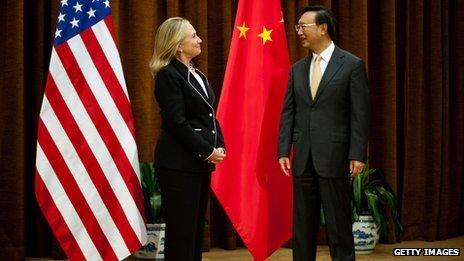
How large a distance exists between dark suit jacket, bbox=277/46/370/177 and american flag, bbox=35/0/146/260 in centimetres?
91

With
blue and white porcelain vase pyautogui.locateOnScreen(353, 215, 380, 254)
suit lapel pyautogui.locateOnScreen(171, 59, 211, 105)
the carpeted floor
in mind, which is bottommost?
the carpeted floor

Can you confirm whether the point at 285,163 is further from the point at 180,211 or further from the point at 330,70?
the point at 180,211

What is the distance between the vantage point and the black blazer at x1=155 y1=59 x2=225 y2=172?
2621mm

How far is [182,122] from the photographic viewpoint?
261 cm

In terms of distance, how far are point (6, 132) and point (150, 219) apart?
1.04 m

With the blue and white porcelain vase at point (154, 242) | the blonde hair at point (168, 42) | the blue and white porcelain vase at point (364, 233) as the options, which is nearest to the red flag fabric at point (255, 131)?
the blue and white porcelain vase at point (154, 242)

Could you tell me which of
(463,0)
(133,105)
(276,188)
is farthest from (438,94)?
(133,105)

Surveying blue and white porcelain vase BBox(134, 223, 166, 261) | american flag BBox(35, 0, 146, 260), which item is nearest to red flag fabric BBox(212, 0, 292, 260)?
blue and white porcelain vase BBox(134, 223, 166, 261)

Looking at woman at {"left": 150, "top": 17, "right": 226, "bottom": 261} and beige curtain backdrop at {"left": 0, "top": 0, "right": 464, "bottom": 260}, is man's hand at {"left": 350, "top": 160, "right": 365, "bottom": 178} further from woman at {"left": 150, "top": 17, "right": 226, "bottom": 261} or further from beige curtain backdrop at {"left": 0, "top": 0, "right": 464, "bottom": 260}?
beige curtain backdrop at {"left": 0, "top": 0, "right": 464, "bottom": 260}

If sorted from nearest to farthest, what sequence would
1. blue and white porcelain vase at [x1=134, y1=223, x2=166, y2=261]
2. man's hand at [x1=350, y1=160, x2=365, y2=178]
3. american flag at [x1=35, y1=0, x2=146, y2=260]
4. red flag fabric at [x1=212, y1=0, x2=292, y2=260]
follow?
man's hand at [x1=350, y1=160, x2=365, y2=178] → american flag at [x1=35, y1=0, x2=146, y2=260] → red flag fabric at [x1=212, y1=0, x2=292, y2=260] → blue and white porcelain vase at [x1=134, y1=223, x2=166, y2=261]

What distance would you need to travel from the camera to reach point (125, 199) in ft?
10.4

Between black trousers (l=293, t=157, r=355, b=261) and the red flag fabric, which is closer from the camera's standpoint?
black trousers (l=293, t=157, r=355, b=261)

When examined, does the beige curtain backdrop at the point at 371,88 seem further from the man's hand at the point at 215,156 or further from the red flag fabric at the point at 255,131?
the man's hand at the point at 215,156

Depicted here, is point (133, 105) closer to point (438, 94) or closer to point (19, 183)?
point (19, 183)
